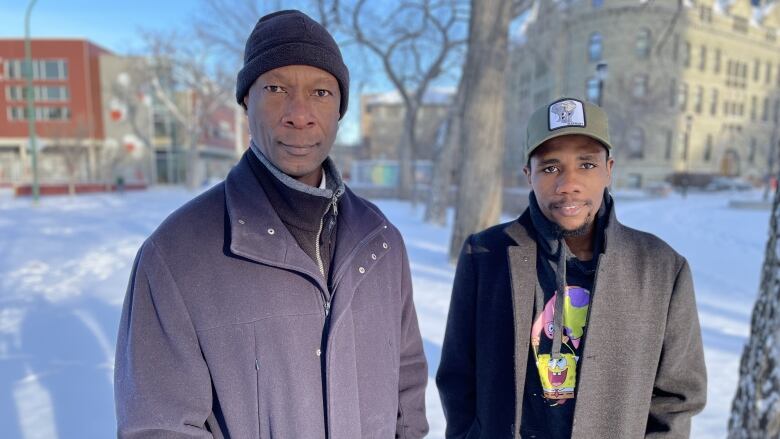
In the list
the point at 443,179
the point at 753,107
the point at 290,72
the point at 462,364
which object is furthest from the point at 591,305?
the point at 753,107

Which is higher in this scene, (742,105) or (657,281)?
(742,105)

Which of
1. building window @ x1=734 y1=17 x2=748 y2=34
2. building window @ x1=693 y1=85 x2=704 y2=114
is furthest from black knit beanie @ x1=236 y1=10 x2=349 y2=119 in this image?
building window @ x1=734 y1=17 x2=748 y2=34

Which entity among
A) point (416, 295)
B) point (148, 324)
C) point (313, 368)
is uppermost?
point (148, 324)

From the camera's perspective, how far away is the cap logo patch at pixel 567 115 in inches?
63.7

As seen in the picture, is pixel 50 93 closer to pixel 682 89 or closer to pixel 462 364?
pixel 462 364

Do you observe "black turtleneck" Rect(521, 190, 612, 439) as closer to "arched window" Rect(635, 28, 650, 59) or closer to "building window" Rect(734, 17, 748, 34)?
"arched window" Rect(635, 28, 650, 59)

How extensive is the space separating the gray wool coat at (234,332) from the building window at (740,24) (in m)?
52.6

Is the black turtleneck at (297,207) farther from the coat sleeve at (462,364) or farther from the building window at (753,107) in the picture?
the building window at (753,107)

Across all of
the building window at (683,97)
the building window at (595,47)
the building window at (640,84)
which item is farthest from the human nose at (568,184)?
the building window at (683,97)

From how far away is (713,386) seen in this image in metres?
3.83

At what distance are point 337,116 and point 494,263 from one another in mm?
859

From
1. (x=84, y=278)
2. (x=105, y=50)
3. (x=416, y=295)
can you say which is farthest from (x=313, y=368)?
(x=105, y=50)

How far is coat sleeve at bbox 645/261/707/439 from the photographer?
1.60 metres

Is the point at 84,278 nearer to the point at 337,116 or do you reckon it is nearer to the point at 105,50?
the point at 337,116
